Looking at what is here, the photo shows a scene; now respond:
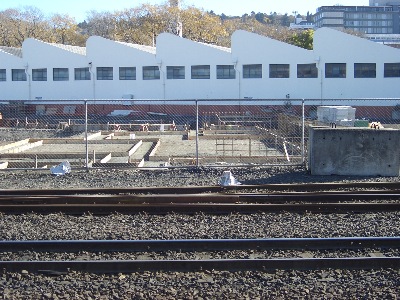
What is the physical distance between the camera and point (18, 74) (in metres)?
61.4

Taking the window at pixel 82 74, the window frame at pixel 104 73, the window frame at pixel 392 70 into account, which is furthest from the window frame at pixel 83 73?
the window frame at pixel 392 70

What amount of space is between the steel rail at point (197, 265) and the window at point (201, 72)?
4983cm

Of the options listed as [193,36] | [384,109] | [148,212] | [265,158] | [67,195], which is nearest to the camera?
[148,212]

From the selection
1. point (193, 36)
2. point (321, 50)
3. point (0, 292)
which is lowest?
point (0, 292)

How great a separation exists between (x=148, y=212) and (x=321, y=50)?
45637 mm

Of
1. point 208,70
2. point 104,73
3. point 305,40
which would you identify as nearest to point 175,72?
point 208,70

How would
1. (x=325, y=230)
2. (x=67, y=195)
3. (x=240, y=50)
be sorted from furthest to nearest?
(x=240, y=50), (x=67, y=195), (x=325, y=230)

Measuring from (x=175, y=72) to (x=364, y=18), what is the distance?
133230 millimetres

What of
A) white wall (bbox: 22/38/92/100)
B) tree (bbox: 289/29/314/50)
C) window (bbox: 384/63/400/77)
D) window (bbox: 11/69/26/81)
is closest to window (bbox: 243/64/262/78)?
window (bbox: 384/63/400/77)

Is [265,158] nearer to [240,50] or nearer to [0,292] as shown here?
[0,292]

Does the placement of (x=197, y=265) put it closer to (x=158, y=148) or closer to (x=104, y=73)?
(x=158, y=148)

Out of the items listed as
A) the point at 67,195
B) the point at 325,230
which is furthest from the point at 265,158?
the point at 325,230

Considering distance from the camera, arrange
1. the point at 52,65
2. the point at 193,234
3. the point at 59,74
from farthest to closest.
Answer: the point at 59,74, the point at 52,65, the point at 193,234

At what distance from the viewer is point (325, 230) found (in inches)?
380
